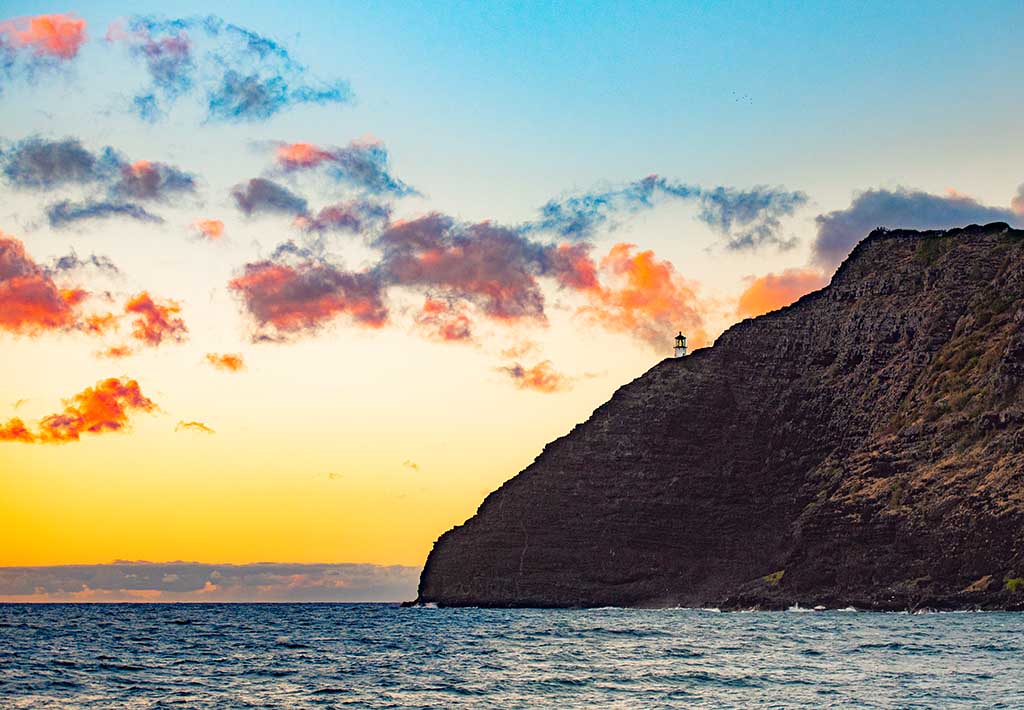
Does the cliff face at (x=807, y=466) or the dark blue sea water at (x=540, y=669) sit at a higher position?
the cliff face at (x=807, y=466)

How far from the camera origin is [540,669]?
56469mm

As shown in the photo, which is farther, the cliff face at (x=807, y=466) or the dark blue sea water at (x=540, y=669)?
the cliff face at (x=807, y=466)

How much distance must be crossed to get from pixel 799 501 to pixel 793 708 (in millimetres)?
137186

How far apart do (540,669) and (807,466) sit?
12895cm

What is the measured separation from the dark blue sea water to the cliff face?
55345 millimetres

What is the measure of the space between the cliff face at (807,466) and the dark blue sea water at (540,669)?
55345mm

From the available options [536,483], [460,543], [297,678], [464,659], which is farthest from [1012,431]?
[297,678]

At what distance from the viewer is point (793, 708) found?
40.3 meters

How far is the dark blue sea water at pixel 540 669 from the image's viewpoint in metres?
44.3

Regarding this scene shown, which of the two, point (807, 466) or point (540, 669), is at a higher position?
point (807, 466)

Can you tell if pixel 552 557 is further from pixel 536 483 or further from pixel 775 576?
pixel 775 576

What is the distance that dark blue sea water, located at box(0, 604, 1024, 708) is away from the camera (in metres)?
44.3

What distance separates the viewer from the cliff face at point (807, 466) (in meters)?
144

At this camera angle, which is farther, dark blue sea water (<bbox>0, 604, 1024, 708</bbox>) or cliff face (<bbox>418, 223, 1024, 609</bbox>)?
cliff face (<bbox>418, 223, 1024, 609</bbox>)
